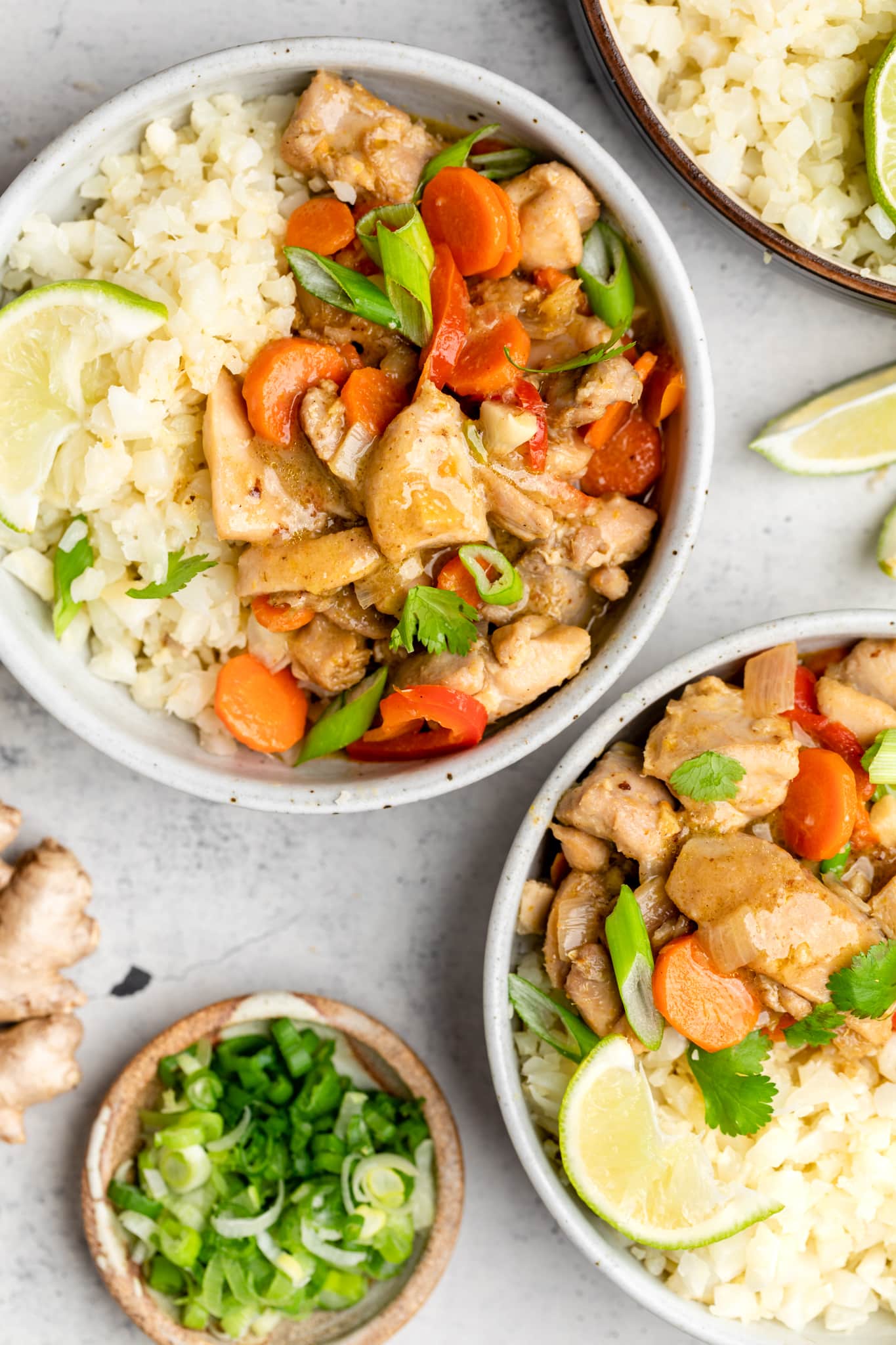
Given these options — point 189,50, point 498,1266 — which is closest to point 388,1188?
point 498,1266

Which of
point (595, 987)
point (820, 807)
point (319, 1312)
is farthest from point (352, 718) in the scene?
point (319, 1312)

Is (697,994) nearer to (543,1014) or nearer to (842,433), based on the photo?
(543,1014)

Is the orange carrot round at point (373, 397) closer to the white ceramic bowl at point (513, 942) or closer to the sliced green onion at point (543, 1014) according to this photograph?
the white ceramic bowl at point (513, 942)

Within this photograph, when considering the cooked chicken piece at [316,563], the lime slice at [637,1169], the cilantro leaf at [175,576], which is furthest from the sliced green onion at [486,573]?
the lime slice at [637,1169]

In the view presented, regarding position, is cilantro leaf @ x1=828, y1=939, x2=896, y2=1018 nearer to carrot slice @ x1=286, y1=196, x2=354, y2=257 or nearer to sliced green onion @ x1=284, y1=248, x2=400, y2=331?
sliced green onion @ x1=284, y1=248, x2=400, y2=331

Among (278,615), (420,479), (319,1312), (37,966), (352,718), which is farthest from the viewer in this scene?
(319,1312)

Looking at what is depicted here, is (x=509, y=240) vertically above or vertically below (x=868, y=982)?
above
